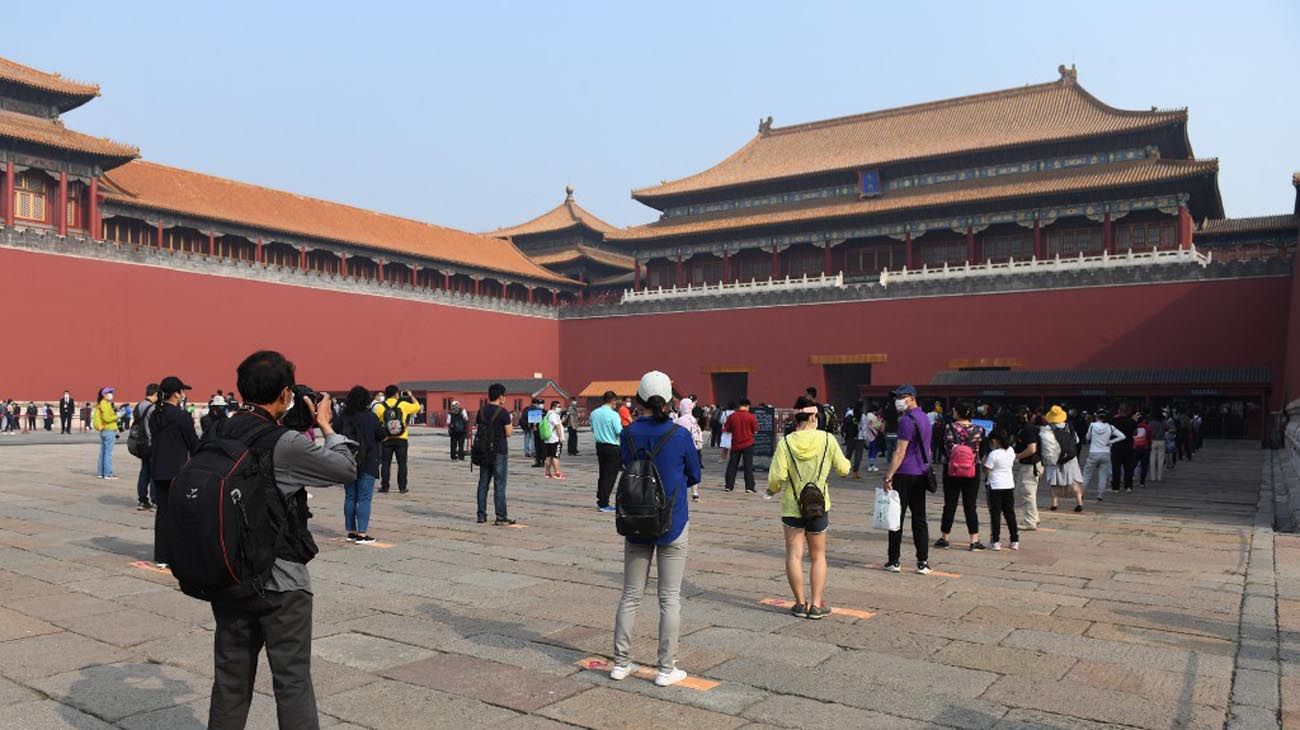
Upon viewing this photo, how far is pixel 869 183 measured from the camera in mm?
31703

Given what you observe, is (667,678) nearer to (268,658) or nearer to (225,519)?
(268,658)

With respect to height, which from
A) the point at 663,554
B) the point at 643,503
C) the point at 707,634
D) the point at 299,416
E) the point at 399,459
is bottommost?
the point at 707,634

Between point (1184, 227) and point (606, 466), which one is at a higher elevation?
point (1184, 227)

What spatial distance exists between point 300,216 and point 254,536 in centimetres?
3045

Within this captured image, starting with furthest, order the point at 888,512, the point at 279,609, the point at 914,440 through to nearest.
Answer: the point at 914,440, the point at 888,512, the point at 279,609

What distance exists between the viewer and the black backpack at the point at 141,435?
287 inches

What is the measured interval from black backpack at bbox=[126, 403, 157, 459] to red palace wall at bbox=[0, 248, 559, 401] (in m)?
18.6

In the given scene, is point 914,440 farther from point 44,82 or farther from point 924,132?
point 924,132

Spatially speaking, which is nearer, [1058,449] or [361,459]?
[361,459]

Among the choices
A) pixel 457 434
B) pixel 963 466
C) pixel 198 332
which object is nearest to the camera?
pixel 963 466

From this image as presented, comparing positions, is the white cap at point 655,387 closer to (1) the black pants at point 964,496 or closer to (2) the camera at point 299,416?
(2) the camera at point 299,416

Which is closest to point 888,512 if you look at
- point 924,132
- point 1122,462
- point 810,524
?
point 810,524

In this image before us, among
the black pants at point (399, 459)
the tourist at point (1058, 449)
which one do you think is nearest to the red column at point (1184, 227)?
the tourist at point (1058, 449)

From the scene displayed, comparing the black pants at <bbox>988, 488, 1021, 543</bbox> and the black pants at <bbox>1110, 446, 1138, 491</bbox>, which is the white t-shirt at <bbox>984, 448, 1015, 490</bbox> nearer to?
the black pants at <bbox>988, 488, 1021, 543</bbox>
